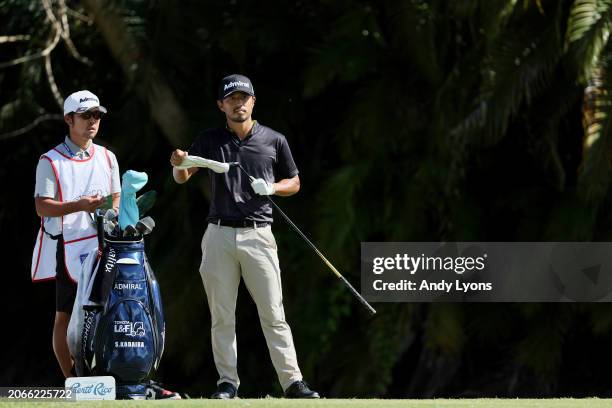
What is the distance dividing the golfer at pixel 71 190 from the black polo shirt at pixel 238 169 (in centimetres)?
52

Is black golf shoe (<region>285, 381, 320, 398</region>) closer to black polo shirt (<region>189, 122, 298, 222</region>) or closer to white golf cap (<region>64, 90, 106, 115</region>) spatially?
black polo shirt (<region>189, 122, 298, 222</region>)

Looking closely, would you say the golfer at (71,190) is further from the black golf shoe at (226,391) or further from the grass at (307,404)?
the black golf shoe at (226,391)

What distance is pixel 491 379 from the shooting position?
13773mm

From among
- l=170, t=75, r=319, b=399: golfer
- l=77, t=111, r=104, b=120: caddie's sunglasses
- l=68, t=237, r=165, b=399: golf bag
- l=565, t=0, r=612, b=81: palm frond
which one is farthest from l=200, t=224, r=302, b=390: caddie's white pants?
l=565, t=0, r=612, b=81: palm frond

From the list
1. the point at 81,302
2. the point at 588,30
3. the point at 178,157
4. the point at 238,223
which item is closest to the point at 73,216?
the point at 81,302

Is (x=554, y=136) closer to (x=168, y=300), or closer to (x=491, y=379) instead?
(x=491, y=379)

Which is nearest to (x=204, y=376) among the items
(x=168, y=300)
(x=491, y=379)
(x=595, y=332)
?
(x=168, y=300)

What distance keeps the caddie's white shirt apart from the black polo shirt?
20.1 inches

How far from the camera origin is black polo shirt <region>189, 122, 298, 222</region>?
271 inches

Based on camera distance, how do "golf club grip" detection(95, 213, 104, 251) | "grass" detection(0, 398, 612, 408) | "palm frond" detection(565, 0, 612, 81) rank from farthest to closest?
"palm frond" detection(565, 0, 612, 81)
"golf club grip" detection(95, 213, 104, 251)
"grass" detection(0, 398, 612, 408)

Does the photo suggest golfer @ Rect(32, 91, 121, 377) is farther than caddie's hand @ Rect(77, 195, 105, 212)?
Yes

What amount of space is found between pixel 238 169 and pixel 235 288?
25.9 inches

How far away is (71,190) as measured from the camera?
6770mm

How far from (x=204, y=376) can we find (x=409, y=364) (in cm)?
231
